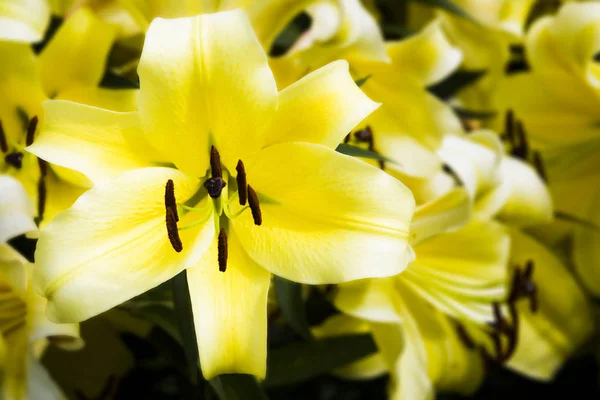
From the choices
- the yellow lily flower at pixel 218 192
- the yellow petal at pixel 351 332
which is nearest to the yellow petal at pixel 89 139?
the yellow lily flower at pixel 218 192

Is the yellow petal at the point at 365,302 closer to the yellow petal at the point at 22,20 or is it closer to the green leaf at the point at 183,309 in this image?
the green leaf at the point at 183,309

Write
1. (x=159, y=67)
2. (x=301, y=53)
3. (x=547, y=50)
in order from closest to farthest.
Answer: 1. (x=159, y=67)
2. (x=301, y=53)
3. (x=547, y=50)

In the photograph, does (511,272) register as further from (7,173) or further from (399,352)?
(7,173)

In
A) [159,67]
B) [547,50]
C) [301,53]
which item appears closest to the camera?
[159,67]

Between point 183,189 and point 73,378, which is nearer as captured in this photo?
point 183,189

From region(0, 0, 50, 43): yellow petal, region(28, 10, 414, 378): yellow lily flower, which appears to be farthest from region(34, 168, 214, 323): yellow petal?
region(0, 0, 50, 43): yellow petal

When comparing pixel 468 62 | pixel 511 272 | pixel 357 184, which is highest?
pixel 357 184

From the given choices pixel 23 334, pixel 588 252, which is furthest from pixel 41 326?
pixel 588 252

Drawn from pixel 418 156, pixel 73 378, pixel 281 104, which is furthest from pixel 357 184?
pixel 73 378

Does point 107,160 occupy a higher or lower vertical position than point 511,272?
higher
